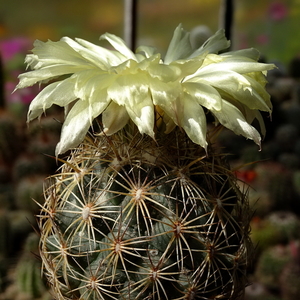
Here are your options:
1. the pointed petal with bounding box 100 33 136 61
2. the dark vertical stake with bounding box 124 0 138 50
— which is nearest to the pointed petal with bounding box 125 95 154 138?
the pointed petal with bounding box 100 33 136 61

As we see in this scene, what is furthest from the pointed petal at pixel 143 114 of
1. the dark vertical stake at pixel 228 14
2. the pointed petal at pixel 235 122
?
the dark vertical stake at pixel 228 14

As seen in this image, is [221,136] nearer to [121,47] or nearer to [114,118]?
[121,47]

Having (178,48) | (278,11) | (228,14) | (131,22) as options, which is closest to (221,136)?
(228,14)

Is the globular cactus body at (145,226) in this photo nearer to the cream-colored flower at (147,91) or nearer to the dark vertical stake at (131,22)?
the cream-colored flower at (147,91)

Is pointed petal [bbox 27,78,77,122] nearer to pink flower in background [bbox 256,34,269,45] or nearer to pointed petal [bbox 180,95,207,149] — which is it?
pointed petal [bbox 180,95,207,149]

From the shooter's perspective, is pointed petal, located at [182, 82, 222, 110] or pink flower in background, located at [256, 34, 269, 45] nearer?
pointed petal, located at [182, 82, 222, 110]

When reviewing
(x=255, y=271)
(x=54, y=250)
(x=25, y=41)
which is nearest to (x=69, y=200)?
(x=54, y=250)
